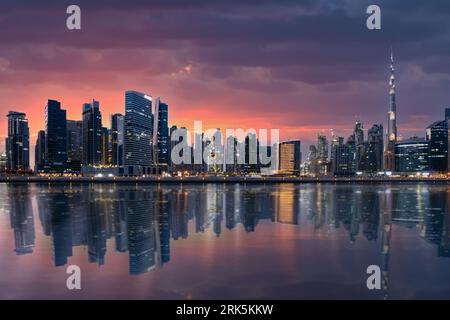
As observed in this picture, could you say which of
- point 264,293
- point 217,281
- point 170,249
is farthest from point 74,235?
point 264,293

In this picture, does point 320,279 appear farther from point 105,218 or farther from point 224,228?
point 105,218

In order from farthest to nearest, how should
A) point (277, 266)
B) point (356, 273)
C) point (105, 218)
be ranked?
point (105, 218), point (277, 266), point (356, 273)

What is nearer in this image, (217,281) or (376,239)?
(217,281)

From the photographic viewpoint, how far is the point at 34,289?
1420cm

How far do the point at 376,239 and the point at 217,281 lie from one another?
40.2 feet

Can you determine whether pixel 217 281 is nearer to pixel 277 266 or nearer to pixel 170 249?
pixel 277 266

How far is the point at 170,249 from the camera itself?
68.8 feet
